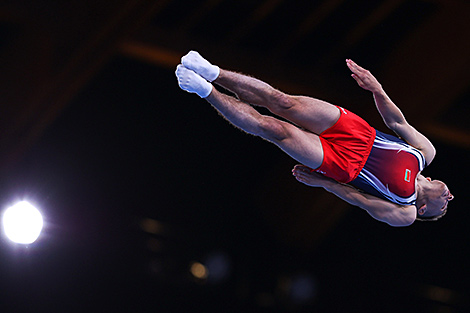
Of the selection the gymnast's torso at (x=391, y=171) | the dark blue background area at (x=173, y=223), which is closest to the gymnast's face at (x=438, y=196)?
the gymnast's torso at (x=391, y=171)

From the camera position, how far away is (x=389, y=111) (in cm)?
357

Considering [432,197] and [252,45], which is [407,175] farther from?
[252,45]

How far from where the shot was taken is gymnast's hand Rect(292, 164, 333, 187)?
3.70 metres

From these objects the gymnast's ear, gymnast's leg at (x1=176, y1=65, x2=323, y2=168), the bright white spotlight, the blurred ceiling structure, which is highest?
the blurred ceiling structure

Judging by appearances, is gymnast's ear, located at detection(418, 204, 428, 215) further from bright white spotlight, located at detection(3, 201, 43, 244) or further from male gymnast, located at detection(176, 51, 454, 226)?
bright white spotlight, located at detection(3, 201, 43, 244)

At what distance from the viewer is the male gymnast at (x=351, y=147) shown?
134 inches

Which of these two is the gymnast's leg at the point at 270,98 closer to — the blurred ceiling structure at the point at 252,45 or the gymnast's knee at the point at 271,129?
the gymnast's knee at the point at 271,129

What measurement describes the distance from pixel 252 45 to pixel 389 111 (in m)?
1.82

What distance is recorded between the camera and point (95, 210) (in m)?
4.97

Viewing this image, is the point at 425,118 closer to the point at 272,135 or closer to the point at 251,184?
the point at 251,184

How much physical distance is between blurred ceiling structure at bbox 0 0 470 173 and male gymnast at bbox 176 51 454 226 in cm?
152

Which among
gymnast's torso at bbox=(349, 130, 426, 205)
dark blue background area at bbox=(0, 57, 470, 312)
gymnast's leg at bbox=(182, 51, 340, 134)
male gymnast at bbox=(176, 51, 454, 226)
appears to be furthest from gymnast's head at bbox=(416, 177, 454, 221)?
dark blue background area at bbox=(0, 57, 470, 312)

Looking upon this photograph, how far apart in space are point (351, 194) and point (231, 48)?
6.29 feet

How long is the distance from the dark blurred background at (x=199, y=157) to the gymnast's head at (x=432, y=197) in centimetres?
151
